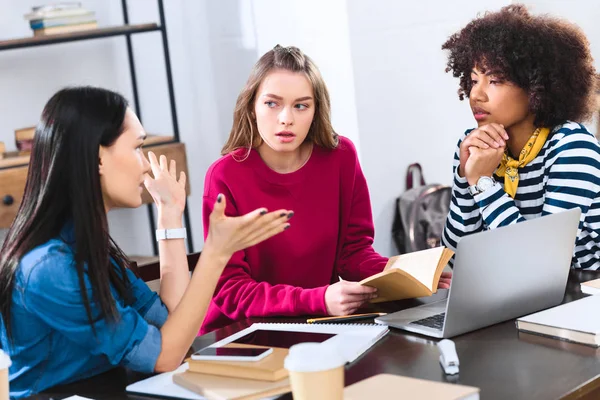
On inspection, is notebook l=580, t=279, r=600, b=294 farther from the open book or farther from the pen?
the pen

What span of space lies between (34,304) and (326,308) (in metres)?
0.54

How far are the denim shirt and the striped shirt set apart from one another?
884 millimetres

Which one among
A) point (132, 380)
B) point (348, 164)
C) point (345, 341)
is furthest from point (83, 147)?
point (348, 164)

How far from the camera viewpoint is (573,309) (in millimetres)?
1528

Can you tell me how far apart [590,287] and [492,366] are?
472 millimetres

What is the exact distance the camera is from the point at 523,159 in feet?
6.64

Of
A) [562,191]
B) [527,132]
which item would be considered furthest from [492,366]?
[527,132]

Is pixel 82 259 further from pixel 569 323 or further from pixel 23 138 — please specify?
pixel 23 138

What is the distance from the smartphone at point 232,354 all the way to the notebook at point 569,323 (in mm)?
437

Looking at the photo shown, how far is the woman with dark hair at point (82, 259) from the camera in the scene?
138 cm

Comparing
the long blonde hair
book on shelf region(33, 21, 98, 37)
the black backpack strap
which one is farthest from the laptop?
book on shelf region(33, 21, 98, 37)

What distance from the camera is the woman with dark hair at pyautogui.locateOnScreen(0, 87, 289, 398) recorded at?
4.53ft

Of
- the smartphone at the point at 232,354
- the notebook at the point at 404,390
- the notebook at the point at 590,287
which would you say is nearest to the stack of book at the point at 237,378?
the smartphone at the point at 232,354

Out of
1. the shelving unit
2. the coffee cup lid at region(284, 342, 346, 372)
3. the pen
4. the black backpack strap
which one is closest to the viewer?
the coffee cup lid at region(284, 342, 346, 372)
